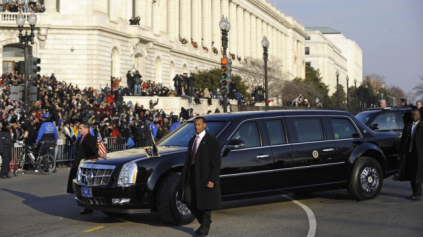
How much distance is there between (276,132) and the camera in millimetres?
12109

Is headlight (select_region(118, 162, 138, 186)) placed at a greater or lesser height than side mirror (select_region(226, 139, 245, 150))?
lesser

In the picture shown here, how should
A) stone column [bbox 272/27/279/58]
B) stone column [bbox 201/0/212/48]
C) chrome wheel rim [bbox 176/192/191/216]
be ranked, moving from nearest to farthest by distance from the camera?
chrome wheel rim [bbox 176/192/191/216] < stone column [bbox 201/0/212/48] < stone column [bbox 272/27/279/58]

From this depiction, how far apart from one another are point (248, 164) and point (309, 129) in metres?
1.89

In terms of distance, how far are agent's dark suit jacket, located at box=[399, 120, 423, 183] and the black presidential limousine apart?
0.43m

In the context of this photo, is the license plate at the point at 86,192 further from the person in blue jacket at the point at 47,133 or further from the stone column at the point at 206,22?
the stone column at the point at 206,22

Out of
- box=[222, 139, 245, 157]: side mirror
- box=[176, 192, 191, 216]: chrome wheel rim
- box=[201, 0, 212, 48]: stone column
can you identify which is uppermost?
box=[201, 0, 212, 48]: stone column

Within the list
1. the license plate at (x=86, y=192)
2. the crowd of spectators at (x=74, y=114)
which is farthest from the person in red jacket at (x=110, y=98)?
the license plate at (x=86, y=192)

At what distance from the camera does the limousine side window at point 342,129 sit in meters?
13.2

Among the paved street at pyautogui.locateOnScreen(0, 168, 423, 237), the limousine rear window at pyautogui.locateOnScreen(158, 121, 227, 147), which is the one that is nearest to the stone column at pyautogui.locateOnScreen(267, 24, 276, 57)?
the paved street at pyautogui.locateOnScreen(0, 168, 423, 237)

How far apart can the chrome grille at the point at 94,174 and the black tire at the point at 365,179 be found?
4.97 metres

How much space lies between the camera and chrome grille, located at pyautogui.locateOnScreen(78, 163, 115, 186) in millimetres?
10562

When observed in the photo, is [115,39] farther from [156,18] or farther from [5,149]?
[5,149]

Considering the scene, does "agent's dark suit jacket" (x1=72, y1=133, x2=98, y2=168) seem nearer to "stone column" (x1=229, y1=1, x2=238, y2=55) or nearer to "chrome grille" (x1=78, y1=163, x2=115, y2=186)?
"chrome grille" (x1=78, y1=163, x2=115, y2=186)

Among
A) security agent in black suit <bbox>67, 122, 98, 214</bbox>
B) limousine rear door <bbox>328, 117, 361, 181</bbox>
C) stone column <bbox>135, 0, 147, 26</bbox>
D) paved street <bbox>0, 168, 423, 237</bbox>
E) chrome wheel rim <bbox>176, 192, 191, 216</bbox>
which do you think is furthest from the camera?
stone column <bbox>135, 0, 147, 26</bbox>
